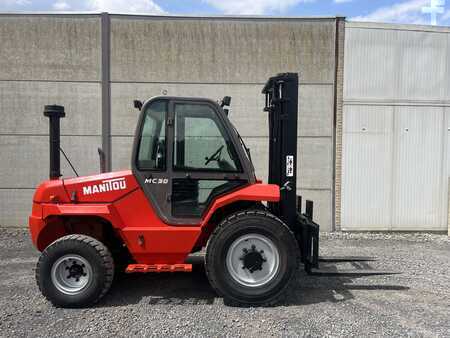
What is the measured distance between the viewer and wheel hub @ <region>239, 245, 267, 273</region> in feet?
14.5

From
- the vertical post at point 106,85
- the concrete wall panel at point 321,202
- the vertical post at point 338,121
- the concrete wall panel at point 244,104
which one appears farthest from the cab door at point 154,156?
the vertical post at point 338,121

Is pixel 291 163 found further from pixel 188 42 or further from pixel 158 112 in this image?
pixel 188 42

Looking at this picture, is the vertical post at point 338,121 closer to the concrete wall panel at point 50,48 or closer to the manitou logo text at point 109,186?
the concrete wall panel at point 50,48

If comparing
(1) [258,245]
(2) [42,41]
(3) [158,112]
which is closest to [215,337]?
(1) [258,245]

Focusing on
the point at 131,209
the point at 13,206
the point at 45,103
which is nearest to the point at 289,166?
the point at 131,209

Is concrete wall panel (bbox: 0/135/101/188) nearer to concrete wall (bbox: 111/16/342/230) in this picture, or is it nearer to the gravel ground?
concrete wall (bbox: 111/16/342/230)

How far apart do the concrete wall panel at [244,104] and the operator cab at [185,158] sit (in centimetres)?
451

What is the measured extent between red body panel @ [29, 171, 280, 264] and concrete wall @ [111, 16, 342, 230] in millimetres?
4554

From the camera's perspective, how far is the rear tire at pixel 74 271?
4340 mm

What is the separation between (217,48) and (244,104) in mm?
1430

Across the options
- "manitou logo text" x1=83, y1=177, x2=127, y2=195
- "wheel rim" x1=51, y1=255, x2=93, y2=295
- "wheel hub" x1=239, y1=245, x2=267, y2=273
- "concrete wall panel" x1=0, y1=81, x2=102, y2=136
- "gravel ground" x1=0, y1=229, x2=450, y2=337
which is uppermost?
"concrete wall panel" x1=0, y1=81, x2=102, y2=136

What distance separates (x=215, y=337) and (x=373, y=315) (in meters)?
1.79

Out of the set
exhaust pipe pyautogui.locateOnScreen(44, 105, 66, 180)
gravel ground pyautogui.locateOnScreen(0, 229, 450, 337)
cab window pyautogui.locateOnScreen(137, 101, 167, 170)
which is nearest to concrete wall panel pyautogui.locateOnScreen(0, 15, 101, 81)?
exhaust pipe pyautogui.locateOnScreen(44, 105, 66, 180)

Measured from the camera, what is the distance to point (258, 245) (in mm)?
4469
